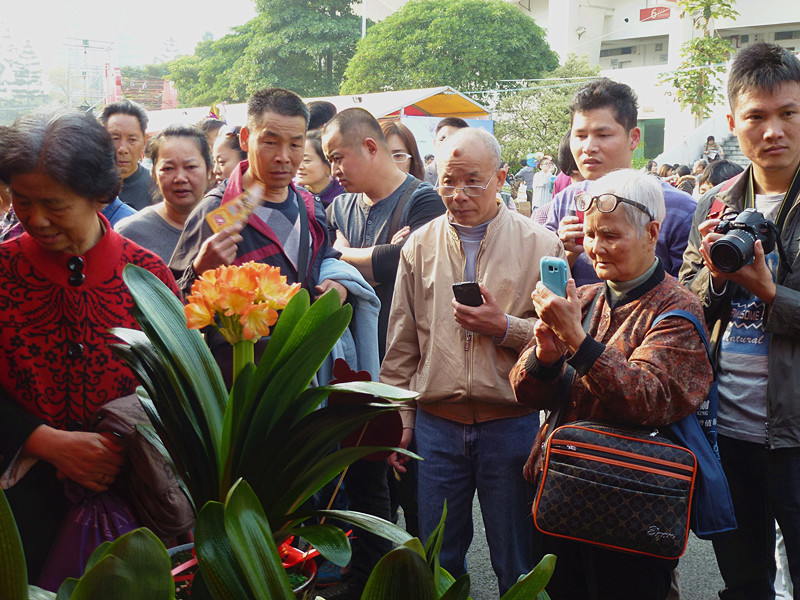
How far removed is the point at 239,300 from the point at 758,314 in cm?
169

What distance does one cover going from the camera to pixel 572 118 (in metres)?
3.20

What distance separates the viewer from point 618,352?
1980 mm

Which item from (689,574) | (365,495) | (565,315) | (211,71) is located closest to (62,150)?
(565,315)

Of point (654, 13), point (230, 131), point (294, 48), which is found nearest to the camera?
point (230, 131)

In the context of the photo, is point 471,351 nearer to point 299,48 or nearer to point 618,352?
point 618,352

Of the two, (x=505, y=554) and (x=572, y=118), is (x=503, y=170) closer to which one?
(x=572, y=118)

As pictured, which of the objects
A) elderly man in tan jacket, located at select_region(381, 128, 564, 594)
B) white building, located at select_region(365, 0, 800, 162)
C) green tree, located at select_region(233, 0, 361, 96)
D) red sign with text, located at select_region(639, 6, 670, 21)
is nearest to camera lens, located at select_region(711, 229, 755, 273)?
elderly man in tan jacket, located at select_region(381, 128, 564, 594)

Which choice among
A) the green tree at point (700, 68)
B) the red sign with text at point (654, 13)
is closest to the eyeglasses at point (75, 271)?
the green tree at point (700, 68)

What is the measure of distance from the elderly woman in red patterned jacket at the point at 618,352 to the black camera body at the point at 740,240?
0.13 m

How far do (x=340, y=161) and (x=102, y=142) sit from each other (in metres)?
1.76

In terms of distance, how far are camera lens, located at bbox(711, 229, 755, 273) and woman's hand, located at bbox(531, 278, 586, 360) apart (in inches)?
16.4

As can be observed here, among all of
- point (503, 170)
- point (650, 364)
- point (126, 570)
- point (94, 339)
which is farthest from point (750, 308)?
point (126, 570)

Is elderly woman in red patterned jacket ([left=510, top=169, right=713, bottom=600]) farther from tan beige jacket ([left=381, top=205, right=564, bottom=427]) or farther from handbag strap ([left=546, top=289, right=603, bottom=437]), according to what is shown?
tan beige jacket ([left=381, top=205, right=564, bottom=427])

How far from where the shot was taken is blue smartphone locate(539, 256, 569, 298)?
6.58ft
